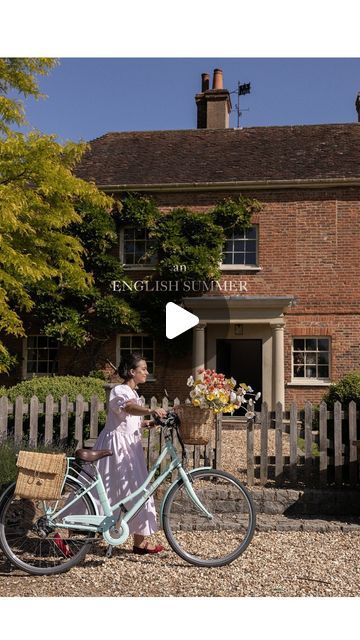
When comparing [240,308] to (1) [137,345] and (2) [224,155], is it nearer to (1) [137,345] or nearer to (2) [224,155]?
(1) [137,345]

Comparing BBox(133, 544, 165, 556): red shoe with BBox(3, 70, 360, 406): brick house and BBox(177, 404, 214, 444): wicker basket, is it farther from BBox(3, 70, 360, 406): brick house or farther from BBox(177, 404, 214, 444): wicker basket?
BBox(3, 70, 360, 406): brick house

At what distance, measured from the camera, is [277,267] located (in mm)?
15914

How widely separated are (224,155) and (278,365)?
6.07 metres

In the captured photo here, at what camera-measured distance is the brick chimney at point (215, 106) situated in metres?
18.9

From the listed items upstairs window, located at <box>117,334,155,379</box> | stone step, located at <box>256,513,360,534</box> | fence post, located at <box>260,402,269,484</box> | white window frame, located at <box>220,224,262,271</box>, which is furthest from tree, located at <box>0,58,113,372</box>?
stone step, located at <box>256,513,360,534</box>

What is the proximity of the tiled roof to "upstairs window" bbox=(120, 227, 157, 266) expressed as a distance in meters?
1.28

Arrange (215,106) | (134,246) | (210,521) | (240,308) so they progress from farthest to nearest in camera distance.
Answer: (215,106) < (134,246) < (240,308) < (210,521)

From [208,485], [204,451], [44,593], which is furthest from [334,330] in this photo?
[44,593]

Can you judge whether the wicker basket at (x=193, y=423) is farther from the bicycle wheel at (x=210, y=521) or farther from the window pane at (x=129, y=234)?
the window pane at (x=129, y=234)

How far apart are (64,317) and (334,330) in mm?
6667

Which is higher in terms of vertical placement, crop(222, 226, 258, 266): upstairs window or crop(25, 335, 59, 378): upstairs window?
crop(222, 226, 258, 266): upstairs window

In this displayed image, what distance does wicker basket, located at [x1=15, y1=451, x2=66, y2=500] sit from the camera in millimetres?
4535

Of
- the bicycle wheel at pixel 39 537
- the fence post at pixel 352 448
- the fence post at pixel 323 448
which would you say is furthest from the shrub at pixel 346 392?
the bicycle wheel at pixel 39 537

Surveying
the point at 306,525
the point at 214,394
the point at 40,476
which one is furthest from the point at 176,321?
the point at 40,476
